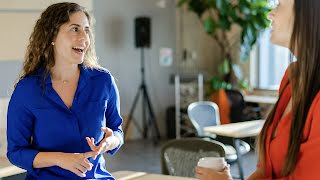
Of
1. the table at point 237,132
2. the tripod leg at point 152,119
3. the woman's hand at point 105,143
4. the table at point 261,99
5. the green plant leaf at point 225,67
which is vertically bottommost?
the tripod leg at point 152,119

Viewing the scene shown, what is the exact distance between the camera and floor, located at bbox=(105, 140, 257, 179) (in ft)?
20.5

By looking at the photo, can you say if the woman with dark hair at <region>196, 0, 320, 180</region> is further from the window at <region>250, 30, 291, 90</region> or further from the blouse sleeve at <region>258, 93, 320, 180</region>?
the window at <region>250, 30, 291, 90</region>

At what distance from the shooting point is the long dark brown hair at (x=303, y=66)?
140 centimetres

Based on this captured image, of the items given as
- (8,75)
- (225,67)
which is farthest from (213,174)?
(225,67)

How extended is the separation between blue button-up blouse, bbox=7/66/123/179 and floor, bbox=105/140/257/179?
12.5 ft

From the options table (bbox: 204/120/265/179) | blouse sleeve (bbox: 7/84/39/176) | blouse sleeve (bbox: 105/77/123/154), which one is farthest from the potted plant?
blouse sleeve (bbox: 7/84/39/176)

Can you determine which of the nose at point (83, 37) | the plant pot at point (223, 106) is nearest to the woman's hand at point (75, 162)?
the nose at point (83, 37)

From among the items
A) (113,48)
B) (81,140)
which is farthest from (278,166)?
(113,48)

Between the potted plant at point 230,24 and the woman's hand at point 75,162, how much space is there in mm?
5200

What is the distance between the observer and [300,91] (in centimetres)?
145

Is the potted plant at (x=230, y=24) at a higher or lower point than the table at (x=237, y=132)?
higher

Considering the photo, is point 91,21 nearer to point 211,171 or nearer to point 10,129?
point 10,129

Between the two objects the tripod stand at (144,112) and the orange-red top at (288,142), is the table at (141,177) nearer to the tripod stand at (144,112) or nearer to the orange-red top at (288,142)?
the orange-red top at (288,142)

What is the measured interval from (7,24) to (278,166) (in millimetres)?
2885
